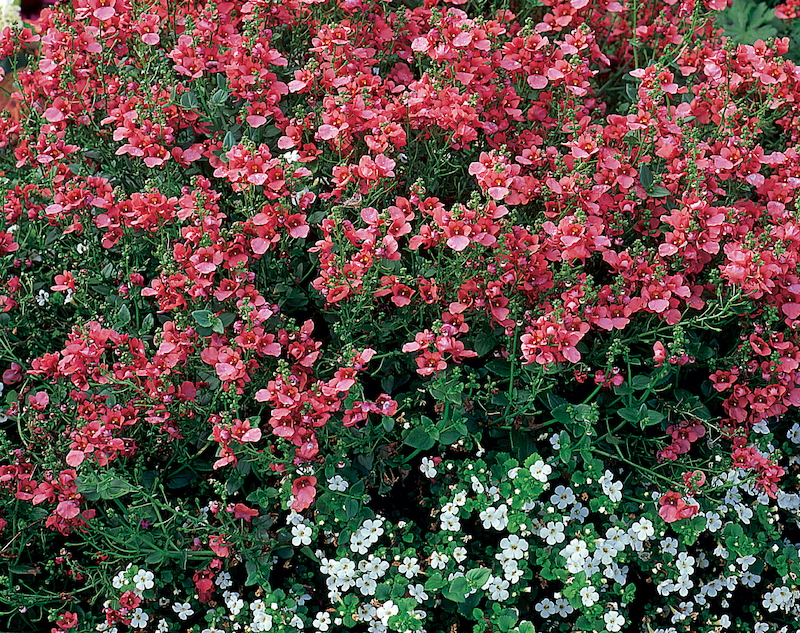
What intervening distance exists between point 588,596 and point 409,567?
0.49m

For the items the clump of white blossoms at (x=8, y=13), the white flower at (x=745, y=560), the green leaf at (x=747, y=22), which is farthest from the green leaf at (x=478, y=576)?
the clump of white blossoms at (x=8, y=13)

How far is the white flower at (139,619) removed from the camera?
7.32ft

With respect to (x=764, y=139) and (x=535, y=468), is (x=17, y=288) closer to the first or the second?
(x=535, y=468)

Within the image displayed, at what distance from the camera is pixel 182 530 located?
2.21 meters

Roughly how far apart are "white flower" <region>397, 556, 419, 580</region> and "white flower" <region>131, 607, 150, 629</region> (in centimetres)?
72

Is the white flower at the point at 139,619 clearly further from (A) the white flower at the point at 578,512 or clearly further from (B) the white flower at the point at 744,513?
(B) the white flower at the point at 744,513

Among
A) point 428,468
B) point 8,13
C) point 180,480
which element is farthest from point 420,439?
point 8,13

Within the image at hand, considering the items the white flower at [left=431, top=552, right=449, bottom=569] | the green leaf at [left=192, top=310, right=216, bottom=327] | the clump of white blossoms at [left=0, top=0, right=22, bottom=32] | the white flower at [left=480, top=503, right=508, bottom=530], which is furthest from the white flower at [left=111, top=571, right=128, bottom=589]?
the clump of white blossoms at [left=0, top=0, right=22, bottom=32]

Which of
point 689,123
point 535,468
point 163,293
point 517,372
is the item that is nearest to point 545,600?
point 535,468

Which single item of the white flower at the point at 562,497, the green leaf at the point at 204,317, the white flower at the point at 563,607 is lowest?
the white flower at the point at 563,607

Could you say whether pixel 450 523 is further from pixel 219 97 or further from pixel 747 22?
pixel 747 22

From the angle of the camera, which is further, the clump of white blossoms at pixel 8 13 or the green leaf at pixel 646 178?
the clump of white blossoms at pixel 8 13

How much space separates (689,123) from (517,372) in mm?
1228

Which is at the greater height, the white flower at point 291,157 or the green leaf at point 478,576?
the white flower at point 291,157
